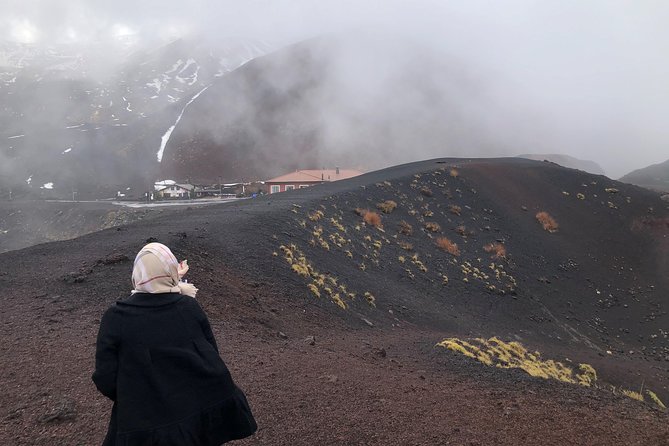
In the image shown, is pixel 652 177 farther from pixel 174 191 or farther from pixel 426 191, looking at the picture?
pixel 174 191

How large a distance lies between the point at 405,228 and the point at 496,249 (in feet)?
13.9

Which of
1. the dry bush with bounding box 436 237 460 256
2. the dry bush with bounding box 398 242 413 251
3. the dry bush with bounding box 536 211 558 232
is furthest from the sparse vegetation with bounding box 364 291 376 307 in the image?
the dry bush with bounding box 536 211 558 232

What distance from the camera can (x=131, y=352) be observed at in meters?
2.39

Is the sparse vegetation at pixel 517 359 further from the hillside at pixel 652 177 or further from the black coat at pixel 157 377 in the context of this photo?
the hillside at pixel 652 177

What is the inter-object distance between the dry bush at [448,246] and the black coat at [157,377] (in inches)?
665

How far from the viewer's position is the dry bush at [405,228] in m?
18.9

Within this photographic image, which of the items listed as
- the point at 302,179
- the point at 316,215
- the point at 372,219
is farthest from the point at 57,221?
the point at 316,215

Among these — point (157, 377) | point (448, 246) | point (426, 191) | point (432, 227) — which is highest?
point (426, 191)

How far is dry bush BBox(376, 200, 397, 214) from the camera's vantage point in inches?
803

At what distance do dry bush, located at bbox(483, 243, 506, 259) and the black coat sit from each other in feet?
61.4

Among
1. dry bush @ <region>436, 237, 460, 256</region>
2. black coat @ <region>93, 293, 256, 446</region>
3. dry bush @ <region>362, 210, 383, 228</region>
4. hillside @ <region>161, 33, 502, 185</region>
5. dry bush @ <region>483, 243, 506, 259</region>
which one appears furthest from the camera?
hillside @ <region>161, 33, 502, 185</region>

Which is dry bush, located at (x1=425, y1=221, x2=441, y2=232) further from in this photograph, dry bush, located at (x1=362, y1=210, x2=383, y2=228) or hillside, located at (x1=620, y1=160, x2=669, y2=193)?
hillside, located at (x1=620, y1=160, x2=669, y2=193)

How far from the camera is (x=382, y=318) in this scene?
11.1 m

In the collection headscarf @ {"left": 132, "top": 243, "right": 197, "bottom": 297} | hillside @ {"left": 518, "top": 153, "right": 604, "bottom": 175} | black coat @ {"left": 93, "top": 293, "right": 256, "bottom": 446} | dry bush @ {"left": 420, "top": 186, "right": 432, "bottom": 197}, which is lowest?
Answer: black coat @ {"left": 93, "top": 293, "right": 256, "bottom": 446}
